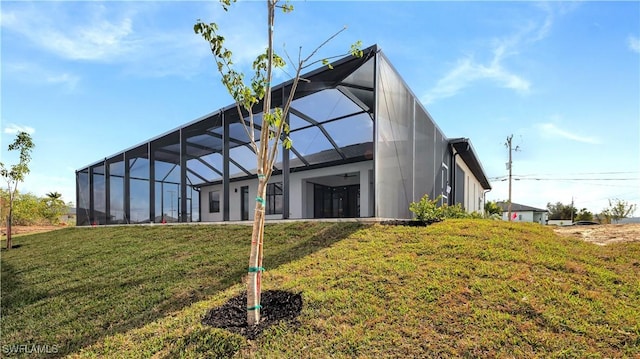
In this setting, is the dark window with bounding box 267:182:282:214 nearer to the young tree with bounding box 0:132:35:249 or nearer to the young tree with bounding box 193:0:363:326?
the young tree with bounding box 0:132:35:249

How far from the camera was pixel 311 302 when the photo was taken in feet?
12.0

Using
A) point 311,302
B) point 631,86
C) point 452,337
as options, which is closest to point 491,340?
point 452,337

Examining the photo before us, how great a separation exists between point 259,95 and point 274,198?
42.8 feet

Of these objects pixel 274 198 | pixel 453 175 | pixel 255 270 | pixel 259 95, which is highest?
pixel 259 95

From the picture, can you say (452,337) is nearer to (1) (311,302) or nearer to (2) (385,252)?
(1) (311,302)

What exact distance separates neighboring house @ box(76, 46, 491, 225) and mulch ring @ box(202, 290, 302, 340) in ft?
7.66

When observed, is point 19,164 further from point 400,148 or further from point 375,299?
point 375,299

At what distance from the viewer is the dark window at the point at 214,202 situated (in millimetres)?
19531

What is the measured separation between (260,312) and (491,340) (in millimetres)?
2390

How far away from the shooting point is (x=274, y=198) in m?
16.7

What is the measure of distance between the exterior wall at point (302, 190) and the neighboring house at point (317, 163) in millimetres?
50

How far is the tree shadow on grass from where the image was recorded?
3.93 metres

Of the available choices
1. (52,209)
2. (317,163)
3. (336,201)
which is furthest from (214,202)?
(52,209)

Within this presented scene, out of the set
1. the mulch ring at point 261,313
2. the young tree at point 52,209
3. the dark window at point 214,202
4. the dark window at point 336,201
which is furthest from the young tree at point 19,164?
the young tree at point 52,209
